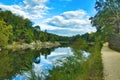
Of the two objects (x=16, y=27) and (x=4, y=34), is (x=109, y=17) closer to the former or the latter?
(x=4, y=34)

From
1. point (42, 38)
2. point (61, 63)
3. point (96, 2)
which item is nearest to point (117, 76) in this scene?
point (61, 63)

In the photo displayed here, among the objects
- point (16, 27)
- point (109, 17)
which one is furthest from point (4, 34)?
point (109, 17)

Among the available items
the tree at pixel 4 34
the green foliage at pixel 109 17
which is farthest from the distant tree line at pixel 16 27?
the green foliage at pixel 109 17

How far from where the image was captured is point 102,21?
192 feet

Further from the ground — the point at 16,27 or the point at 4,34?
the point at 16,27

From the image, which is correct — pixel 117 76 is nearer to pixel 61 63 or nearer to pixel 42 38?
pixel 61 63

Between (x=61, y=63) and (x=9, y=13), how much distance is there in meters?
105

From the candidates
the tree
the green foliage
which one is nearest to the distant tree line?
the tree

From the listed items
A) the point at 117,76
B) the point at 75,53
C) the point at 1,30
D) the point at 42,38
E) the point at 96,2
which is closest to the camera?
the point at 117,76

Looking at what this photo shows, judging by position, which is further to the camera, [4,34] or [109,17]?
[4,34]

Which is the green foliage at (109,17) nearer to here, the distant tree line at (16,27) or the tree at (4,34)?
the tree at (4,34)

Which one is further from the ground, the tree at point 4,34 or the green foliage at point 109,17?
the green foliage at point 109,17

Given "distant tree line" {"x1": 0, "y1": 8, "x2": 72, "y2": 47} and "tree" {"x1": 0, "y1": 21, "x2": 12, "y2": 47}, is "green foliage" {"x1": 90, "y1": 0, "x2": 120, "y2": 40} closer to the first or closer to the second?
"tree" {"x1": 0, "y1": 21, "x2": 12, "y2": 47}

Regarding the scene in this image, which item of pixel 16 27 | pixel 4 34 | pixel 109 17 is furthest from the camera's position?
Result: pixel 16 27
